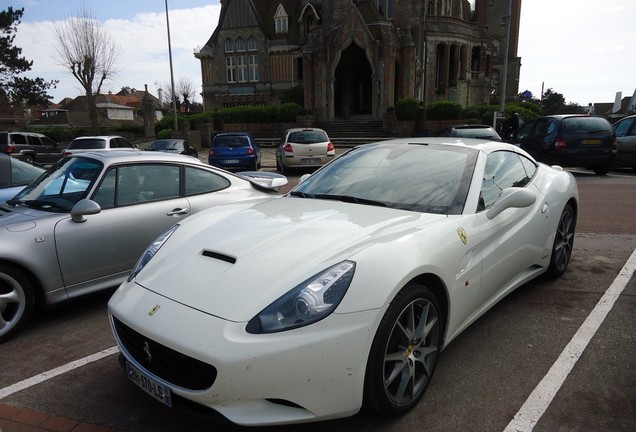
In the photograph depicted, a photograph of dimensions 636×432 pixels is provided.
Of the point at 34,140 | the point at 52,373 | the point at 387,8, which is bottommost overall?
the point at 52,373

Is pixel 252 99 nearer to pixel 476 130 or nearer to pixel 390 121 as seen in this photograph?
pixel 390 121

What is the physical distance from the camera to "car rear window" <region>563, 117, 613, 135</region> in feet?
38.0

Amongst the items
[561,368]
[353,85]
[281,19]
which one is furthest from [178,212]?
[281,19]

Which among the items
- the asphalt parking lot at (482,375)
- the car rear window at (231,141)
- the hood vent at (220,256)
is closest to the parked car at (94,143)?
the car rear window at (231,141)

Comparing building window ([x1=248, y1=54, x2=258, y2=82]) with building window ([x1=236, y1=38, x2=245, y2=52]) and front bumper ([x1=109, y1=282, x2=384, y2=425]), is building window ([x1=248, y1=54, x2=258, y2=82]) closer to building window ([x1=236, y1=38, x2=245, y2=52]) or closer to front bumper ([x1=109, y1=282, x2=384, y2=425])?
building window ([x1=236, y1=38, x2=245, y2=52])

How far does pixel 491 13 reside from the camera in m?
51.9

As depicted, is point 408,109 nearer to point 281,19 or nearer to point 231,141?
point 231,141

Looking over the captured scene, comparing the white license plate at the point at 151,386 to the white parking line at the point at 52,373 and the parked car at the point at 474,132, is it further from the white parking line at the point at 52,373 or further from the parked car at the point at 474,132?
the parked car at the point at 474,132

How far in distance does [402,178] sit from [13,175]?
5.11m

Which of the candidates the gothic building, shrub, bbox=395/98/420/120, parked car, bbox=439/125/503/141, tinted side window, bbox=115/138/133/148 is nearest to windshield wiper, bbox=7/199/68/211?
parked car, bbox=439/125/503/141

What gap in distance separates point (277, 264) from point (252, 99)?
45034 millimetres

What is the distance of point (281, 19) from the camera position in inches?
1722

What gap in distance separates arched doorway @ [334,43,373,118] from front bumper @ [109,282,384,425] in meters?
34.4

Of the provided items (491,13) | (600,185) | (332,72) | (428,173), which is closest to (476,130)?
(600,185)
